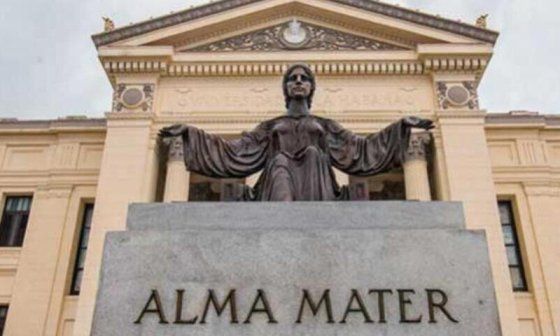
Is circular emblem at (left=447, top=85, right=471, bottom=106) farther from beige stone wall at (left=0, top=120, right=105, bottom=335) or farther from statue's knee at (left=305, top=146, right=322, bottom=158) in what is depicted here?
statue's knee at (left=305, top=146, right=322, bottom=158)

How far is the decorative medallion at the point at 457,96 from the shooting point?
68.6 ft

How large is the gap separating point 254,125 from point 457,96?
708 centimetres

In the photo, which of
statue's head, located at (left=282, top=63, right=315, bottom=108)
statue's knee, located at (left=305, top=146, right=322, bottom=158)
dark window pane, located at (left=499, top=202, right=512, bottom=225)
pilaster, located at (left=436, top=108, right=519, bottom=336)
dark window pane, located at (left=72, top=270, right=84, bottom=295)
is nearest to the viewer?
statue's knee, located at (left=305, top=146, right=322, bottom=158)

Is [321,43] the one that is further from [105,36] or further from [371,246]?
[371,246]

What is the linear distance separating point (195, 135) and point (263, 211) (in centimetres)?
121

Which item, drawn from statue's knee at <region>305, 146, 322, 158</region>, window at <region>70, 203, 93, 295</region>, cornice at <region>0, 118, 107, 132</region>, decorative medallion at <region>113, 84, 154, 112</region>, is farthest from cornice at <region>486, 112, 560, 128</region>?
statue's knee at <region>305, 146, 322, 158</region>

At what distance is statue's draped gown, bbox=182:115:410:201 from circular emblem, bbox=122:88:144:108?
1586cm

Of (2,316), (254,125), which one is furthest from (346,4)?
(2,316)

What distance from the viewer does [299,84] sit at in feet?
21.0

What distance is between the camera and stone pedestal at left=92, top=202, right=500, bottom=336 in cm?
446

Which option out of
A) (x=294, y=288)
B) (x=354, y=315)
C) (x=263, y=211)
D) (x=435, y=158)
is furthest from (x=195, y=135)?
(x=435, y=158)

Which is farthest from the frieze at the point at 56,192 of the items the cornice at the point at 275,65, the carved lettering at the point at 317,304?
the carved lettering at the point at 317,304

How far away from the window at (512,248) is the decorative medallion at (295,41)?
712 centimetres

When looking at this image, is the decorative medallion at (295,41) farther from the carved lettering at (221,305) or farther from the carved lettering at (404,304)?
the carved lettering at (221,305)
